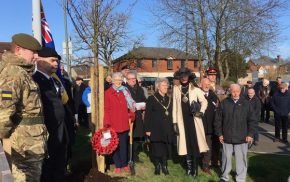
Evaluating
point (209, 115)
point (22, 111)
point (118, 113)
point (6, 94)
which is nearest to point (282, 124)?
point (209, 115)

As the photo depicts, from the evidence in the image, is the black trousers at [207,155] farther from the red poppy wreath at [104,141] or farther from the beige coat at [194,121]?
the red poppy wreath at [104,141]

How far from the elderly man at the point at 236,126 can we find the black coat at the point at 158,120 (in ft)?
3.30

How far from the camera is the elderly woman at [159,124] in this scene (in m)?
7.25

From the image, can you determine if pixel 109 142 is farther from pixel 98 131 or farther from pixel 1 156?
pixel 1 156

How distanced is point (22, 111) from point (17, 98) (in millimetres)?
216

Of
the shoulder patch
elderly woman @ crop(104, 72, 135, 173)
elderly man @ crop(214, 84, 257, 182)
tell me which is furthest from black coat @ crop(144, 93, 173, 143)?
the shoulder patch

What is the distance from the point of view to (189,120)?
281 inches

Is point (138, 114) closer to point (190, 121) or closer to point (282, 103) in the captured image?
point (190, 121)

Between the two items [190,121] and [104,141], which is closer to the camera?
[104,141]

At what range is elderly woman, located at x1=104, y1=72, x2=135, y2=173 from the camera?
7082 mm

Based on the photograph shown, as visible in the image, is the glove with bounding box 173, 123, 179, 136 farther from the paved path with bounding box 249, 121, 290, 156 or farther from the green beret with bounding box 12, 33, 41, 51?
the green beret with bounding box 12, 33, 41, 51

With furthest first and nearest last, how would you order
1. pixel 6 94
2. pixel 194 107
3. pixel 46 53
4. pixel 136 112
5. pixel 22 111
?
1. pixel 136 112
2. pixel 194 107
3. pixel 46 53
4. pixel 22 111
5. pixel 6 94

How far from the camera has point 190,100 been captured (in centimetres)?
706

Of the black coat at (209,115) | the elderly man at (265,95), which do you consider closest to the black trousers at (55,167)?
the black coat at (209,115)
